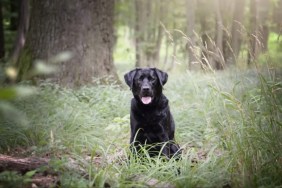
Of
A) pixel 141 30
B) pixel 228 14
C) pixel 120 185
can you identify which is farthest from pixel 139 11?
pixel 120 185

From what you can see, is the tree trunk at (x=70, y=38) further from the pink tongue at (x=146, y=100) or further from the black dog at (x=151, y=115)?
Answer: the pink tongue at (x=146, y=100)

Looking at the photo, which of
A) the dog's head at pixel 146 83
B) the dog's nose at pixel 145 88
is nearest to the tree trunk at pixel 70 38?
the dog's head at pixel 146 83

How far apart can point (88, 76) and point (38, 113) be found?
7.13 ft

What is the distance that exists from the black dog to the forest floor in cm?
36

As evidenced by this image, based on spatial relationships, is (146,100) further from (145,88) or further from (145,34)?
(145,34)

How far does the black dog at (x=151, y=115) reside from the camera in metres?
3.98

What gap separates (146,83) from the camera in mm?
4105

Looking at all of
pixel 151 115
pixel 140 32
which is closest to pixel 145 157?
pixel 151 115

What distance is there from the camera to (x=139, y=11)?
57.8ft

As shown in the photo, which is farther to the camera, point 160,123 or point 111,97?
point 111,97

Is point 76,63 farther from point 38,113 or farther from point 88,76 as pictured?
point 38,113

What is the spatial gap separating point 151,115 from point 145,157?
0.58 metres

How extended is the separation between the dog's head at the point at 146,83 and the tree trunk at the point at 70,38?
2548 millimetres

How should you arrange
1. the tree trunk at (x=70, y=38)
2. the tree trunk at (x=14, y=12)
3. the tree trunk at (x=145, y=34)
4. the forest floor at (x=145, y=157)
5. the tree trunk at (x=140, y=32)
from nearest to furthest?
the forest floor at (x=145, y=157), the tree trunk at (x=70, y=38), the tree trunk at (x=14, y=12), the tree trunk at (x=140, y=32), the tree trunk at (x=145, y=34)
